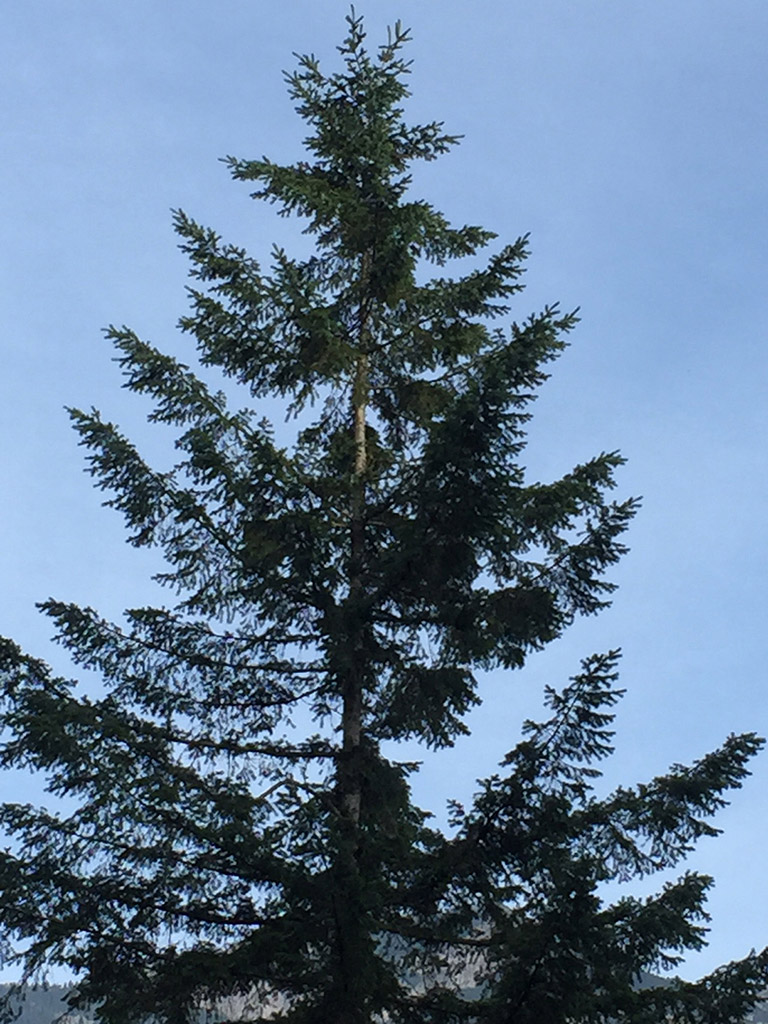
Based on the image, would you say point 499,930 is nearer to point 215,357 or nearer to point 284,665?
point 284,665

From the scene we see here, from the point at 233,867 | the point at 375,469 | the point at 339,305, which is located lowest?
the point at 233,867

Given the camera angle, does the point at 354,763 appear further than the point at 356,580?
No

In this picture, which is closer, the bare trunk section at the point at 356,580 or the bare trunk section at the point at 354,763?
the bare trunk section at the point at 354,763

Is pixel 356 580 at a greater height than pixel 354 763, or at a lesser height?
greater

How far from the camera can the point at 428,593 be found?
13836 millimetres

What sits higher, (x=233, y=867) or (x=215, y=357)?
(x=215, y=357)

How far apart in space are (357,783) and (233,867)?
1.88 meters

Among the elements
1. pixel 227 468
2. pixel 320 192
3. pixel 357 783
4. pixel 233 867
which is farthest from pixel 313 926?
pixel 320 192

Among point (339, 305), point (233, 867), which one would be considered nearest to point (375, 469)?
point (339, 305)

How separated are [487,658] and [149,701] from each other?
4.35 meters

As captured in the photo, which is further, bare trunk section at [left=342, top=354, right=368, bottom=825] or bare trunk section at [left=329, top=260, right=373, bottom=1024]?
bare trunk section at [left=342, top=354, right=368, bottom=825]

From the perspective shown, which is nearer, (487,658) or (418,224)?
(487,658)

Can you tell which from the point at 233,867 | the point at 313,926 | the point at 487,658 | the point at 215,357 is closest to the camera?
the point at 313,926

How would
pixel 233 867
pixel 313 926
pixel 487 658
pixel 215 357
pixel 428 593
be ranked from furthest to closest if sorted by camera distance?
pixel 215 357
pixel 487 658
pixel 428 593
pixel 233 867
pixel 313 926
